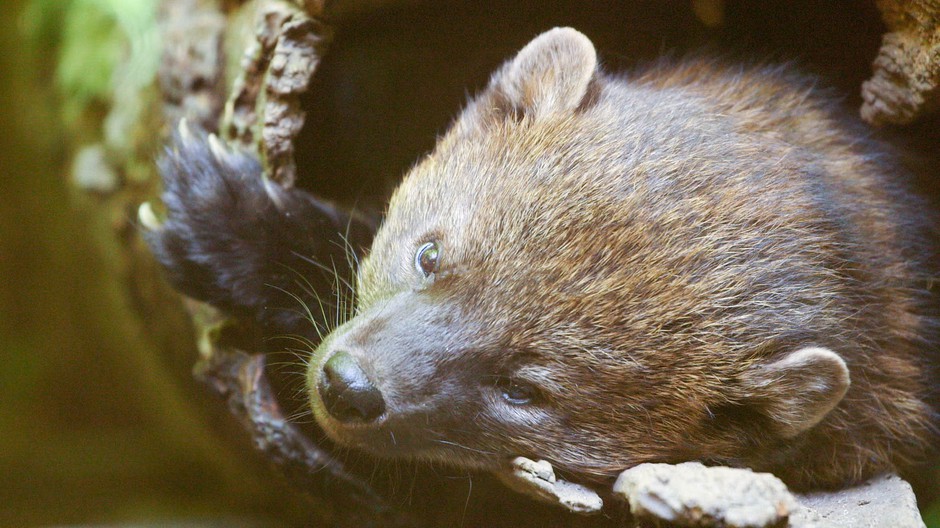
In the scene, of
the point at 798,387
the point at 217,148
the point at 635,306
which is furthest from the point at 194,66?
the point at 798,387

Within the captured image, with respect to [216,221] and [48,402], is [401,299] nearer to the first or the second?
[216,221]

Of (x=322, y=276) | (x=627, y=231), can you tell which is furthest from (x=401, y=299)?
(x=627, y=231)

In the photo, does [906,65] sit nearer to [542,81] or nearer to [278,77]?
[542,81]

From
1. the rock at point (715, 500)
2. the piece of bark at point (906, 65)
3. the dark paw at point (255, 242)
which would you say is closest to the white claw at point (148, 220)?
the dark paw at point (255, 242)

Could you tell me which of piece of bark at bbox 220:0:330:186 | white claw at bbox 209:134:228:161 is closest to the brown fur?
piece of bark at bbox 220:0:330:186

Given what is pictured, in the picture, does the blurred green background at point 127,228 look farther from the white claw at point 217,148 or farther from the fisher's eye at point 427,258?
the fisher's eye at point 427,258

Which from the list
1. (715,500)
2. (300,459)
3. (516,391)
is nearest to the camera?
(715,500)
